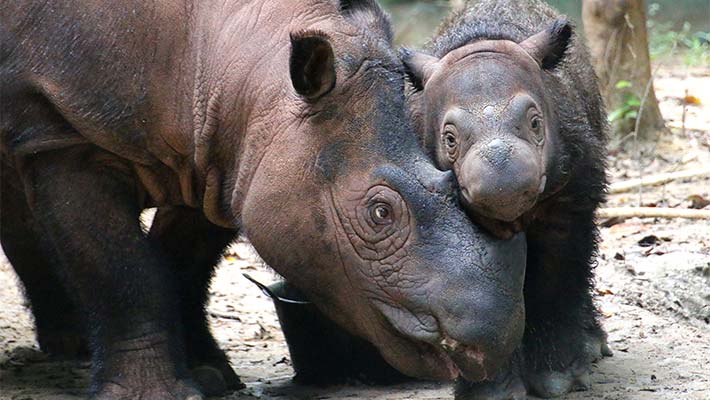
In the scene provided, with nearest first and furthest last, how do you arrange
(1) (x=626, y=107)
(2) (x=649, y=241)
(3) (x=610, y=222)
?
(2) (x=649, y=241)
(3) (x=610, y=222)
(1) (x=626, y=107)

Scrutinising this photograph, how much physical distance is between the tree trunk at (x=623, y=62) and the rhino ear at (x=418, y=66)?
4.74 meters

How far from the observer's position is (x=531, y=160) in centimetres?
486

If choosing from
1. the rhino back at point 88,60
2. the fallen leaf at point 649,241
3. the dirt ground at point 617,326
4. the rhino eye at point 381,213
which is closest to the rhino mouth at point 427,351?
the rhino eye at point 381,213

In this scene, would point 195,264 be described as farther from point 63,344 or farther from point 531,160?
point 531,160

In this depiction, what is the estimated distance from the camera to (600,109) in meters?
6.91

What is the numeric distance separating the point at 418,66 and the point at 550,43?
57 centimetres

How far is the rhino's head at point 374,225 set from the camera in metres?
4.86

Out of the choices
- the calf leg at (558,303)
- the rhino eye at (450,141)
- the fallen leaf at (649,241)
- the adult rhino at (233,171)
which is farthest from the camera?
the fallen leaf at (649,241)

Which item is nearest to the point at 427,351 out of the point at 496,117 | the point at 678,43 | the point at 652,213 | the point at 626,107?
the point at 496,117

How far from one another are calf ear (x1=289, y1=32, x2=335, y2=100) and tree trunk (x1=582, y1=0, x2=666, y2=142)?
5431 millimetres

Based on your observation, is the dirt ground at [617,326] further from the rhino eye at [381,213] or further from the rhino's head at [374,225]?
the rhino eye at [381,213]

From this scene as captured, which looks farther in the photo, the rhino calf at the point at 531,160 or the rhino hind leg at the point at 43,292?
the rhino hind leg at the point at 43,292

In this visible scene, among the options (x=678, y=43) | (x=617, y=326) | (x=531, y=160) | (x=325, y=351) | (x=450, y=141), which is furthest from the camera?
(x=678, y=43)

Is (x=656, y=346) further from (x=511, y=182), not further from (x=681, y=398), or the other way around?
(x=511, y=182)
